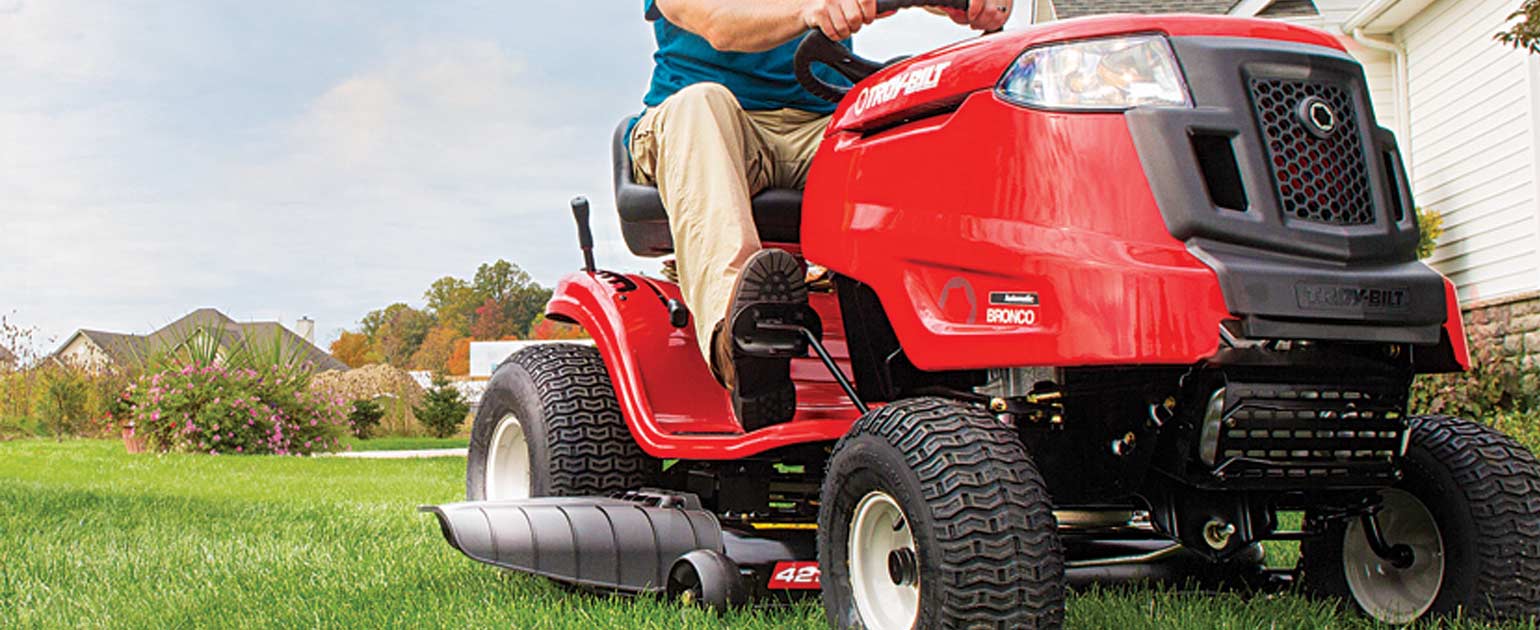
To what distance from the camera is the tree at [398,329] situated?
51.2 meters

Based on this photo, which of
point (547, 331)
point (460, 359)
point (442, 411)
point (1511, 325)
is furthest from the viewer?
point (460, 359)

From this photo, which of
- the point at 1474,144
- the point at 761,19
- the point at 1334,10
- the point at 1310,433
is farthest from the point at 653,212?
the point at 1334,10

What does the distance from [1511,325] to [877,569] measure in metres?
7.91

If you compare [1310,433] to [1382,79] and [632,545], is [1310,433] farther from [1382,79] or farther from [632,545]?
[1382,79]

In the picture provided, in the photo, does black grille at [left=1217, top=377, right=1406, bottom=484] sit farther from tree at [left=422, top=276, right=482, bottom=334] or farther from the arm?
tree at [left=422, top=276, right=482, bottom=334]

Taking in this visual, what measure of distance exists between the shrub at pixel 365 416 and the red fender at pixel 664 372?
19.8m

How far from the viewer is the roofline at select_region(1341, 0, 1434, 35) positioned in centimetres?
1073

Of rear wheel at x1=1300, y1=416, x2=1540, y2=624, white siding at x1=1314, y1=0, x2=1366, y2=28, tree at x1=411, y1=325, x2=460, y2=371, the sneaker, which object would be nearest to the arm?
the sneaker

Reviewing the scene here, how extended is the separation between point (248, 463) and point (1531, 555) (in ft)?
35.0

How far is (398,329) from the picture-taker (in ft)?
180

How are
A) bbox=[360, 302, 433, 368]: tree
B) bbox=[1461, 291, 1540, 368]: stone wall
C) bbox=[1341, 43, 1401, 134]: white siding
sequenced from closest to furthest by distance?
bbox=[1461, 291, 1540, 368]: stone wall, bbox=[1341, 43, 1401, 134]: white siding, bbox=[360, 302, 433, 368]: tree

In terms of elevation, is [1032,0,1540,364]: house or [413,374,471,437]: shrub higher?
[1032,0,1540,364]: house

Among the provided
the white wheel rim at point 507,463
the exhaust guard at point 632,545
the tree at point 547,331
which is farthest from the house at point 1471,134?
the tree at point 547,331

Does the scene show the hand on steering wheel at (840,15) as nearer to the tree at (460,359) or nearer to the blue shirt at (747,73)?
the blue shirt at (747,73)
